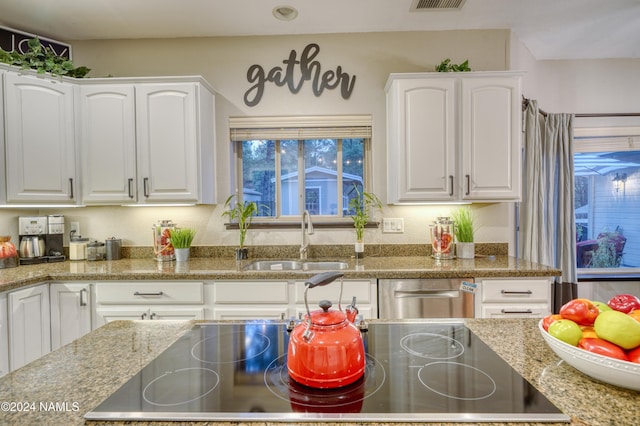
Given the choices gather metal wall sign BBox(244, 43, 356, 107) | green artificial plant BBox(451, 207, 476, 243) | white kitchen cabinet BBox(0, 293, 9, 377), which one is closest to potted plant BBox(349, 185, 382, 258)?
green artificial plant BBox(451, 207, 476, 243)

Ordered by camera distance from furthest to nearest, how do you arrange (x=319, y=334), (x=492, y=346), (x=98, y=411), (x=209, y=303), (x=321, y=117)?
(x=321, y=117), (x=209, y=303), (x=492, y=346), (x=319, y=334), (x=98, y=411)

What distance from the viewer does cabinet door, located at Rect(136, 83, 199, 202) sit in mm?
2514

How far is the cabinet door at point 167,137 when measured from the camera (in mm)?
2514

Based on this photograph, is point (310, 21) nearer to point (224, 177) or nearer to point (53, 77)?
point (224, 177)

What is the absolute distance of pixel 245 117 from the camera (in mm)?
2850

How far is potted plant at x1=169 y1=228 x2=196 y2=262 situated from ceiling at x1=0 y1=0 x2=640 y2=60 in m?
1.61

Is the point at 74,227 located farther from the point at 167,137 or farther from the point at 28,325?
the point at 167,137

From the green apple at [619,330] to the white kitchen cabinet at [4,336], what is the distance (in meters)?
2.70

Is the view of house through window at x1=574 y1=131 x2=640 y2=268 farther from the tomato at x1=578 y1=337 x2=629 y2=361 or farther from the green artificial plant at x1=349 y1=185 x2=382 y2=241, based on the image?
the tomato at x1=578 y1=337 x2=629 y2=361

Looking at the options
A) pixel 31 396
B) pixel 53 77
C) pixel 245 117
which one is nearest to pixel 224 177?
pixel 245 117

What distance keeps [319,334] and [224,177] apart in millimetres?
2305

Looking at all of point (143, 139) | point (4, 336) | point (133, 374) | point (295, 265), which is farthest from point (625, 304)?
point (4, 336)

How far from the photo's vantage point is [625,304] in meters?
0.87

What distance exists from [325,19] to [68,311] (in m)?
→ 2.71
